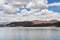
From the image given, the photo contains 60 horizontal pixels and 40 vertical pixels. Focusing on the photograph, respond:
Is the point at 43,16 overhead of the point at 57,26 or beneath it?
overhead

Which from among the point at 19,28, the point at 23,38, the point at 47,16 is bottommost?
the point at 23,38

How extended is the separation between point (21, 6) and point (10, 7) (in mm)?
133

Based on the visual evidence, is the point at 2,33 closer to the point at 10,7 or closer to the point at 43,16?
the point at 10,7

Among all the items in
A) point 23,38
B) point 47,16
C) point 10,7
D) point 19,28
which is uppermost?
point 10,7

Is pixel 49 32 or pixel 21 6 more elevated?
pixel 21 6

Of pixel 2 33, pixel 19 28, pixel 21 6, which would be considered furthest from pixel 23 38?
pixel 21 6

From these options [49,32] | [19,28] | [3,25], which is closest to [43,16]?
[49,32]

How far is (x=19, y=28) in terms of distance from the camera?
1.70 m

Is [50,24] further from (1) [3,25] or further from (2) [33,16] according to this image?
(1) [3,25]

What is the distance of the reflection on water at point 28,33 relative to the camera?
1.66 m

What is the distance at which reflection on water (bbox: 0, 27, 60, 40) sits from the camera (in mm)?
1662

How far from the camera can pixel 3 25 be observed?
1.71 meters

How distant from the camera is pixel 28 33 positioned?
66.8 inches

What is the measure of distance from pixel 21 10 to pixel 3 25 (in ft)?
0.93
